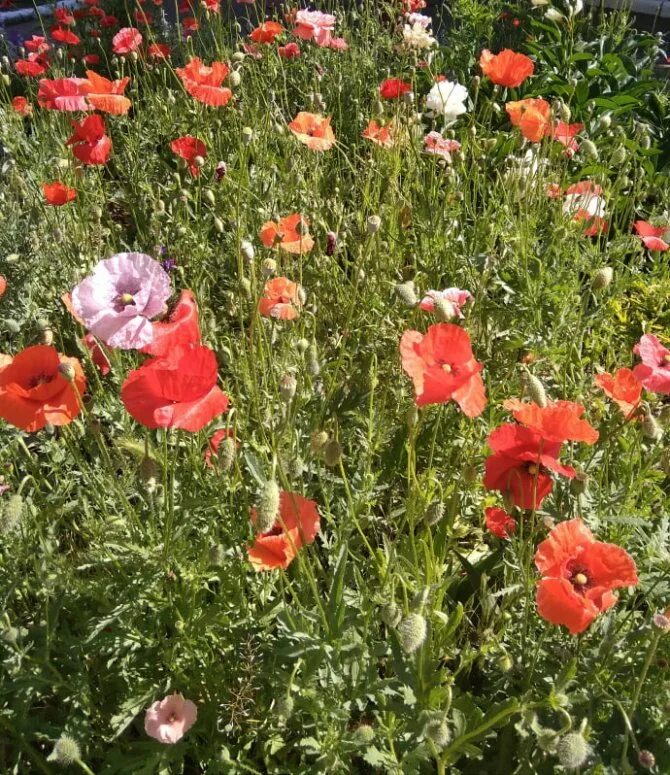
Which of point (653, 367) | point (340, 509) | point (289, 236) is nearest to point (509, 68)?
point (289, 236)

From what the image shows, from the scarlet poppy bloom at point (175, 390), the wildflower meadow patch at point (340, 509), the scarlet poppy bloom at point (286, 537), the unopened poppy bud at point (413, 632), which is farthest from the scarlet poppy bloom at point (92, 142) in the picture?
the unopened poppy bud at point (413, 632)

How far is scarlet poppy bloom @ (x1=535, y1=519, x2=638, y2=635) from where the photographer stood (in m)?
1.16

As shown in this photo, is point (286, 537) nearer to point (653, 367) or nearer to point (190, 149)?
point (653, 367)

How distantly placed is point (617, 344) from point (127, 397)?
88.5 inches

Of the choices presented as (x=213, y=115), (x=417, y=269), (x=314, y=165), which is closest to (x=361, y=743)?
(x=417, y=269)

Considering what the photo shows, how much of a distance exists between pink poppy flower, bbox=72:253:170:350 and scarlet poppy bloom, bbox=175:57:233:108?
1395mm

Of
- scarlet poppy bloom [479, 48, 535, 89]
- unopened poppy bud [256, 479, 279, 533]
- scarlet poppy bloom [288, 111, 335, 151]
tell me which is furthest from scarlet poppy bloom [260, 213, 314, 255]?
unopened poppy bud [256, 479, 279, 533]

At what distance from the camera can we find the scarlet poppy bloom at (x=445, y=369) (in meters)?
1.35

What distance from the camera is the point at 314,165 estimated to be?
3.12 m

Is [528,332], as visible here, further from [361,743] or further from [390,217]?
[361,743]

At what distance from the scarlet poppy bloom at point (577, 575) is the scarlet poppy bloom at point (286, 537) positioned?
0.42m

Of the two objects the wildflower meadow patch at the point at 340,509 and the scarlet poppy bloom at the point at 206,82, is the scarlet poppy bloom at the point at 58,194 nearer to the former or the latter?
the wildflower meadow patch at the point at 340,509

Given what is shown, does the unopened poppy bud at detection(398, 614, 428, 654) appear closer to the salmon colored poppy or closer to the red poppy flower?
the red poppy flower

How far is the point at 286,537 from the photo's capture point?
137 centimetres
